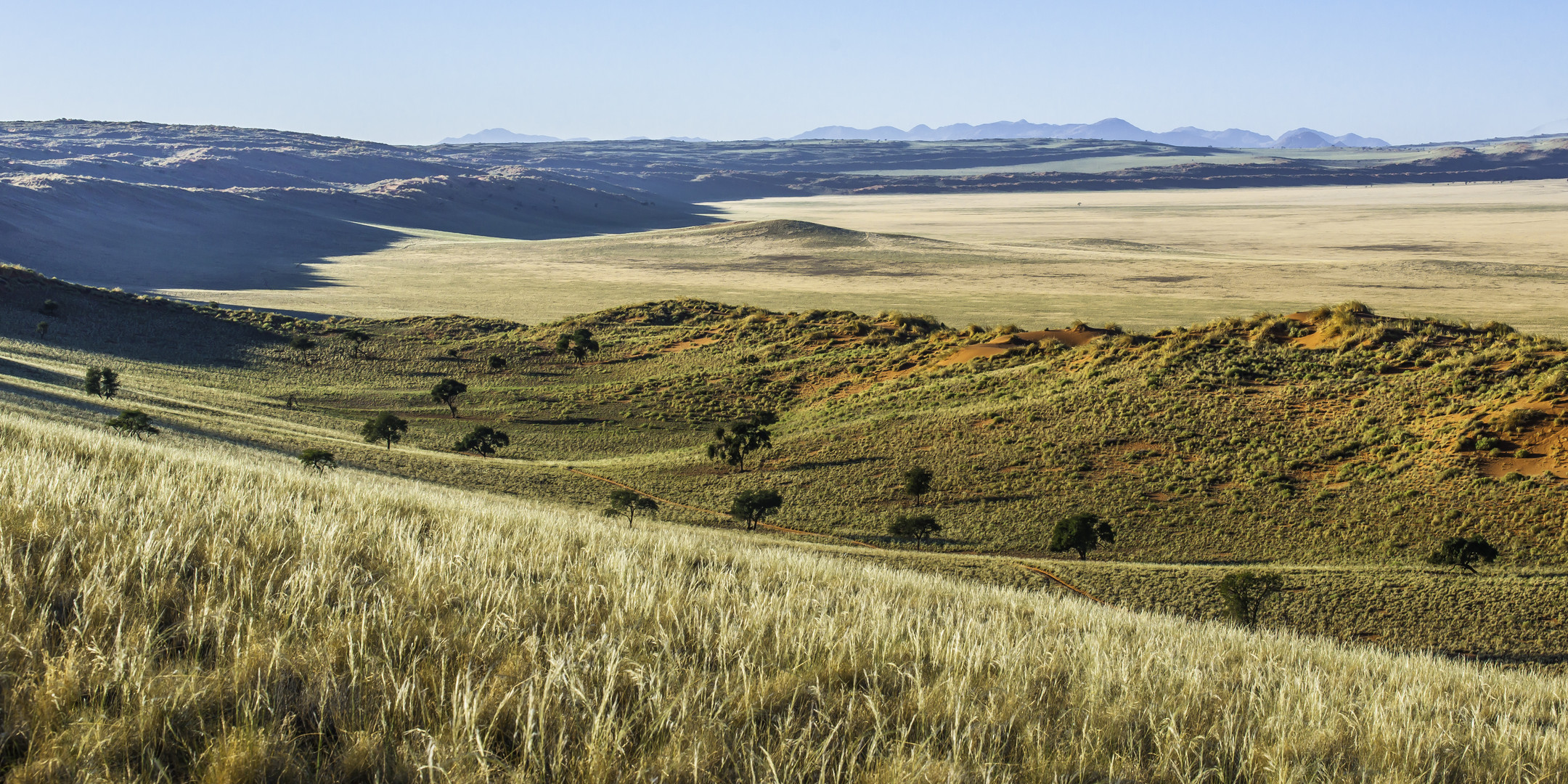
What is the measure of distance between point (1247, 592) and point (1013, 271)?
96473 millimetres

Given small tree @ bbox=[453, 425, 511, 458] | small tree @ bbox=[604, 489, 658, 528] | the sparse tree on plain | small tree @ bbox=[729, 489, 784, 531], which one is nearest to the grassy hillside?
small tree @ bbox=[729, 489, 784, 531]

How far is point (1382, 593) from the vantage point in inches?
733

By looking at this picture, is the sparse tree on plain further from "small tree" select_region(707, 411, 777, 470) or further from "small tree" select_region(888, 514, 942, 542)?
"small tree" select_region(888, 514, 942, 542)

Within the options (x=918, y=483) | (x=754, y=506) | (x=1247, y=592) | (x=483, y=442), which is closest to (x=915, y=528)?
(x=918, y=483)

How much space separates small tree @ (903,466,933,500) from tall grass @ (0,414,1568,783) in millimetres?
23495

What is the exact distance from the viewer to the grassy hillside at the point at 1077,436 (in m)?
20.4

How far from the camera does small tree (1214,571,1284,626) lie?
1711 cm

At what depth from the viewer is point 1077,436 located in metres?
31.9

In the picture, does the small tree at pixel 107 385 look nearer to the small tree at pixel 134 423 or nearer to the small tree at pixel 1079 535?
the small tree at pixel 134 423

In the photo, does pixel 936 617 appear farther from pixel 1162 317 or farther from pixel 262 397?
pixel 1162 317

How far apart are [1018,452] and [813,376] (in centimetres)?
1797

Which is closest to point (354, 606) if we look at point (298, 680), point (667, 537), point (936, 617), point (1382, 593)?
point (298, 680)

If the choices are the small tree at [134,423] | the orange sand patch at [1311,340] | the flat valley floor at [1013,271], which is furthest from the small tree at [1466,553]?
the flat valley floor at [1013,271]

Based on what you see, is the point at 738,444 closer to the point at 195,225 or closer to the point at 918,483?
the point at 918,483
